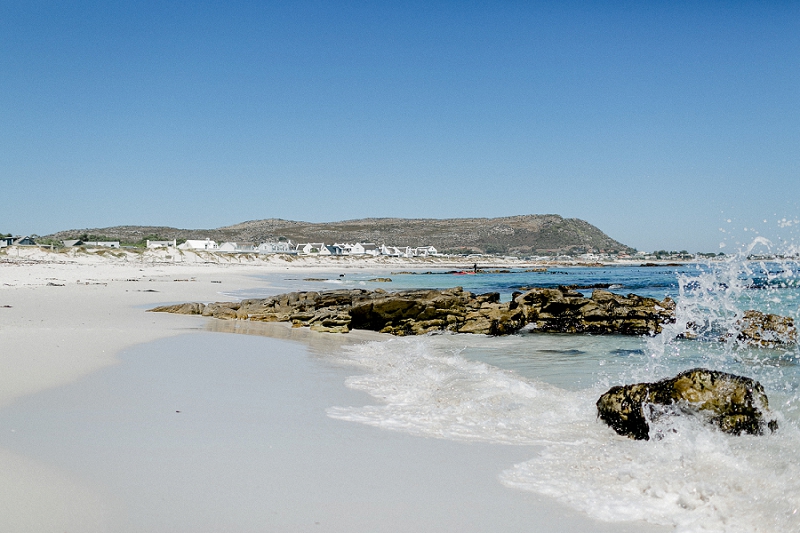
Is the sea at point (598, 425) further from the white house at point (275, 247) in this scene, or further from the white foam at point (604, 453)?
the white house at point (275, 247)

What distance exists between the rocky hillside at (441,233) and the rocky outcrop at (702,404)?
141 m

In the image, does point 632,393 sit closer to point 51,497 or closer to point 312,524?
point 312,524

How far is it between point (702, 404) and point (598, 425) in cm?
95

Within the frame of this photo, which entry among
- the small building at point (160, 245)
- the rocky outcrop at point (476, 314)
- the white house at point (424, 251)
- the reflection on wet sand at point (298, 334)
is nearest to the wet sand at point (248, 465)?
the reflection on wet sand at point (298, 334)

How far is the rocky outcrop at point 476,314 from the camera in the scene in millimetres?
14602

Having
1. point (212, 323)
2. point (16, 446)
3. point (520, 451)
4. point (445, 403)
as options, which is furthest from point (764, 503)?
point (212, 323)

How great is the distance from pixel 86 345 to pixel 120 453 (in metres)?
5.87

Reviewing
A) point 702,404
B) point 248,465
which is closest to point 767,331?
point 702,404

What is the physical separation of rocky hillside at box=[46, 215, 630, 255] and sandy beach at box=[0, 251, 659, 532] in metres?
139

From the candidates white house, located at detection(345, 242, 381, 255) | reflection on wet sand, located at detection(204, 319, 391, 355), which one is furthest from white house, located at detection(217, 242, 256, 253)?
reflection on wet sand, located at detection(204, 319, 391, 355)

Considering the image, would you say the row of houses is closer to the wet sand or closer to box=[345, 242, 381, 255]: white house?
box=[345, 242, 381, 255]: white house

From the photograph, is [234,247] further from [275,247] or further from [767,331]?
[767,331]

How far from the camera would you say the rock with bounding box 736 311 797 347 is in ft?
38.4

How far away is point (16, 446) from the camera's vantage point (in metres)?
4.27
